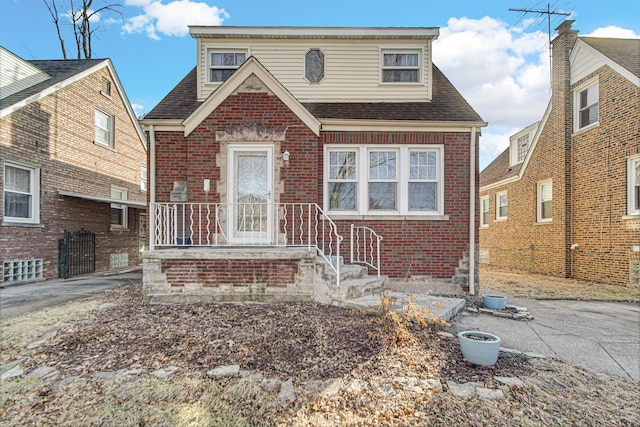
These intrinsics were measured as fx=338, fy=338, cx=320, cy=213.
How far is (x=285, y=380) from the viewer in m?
3.13

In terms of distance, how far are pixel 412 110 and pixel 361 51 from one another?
204 centimetres

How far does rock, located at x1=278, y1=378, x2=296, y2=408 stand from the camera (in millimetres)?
2797

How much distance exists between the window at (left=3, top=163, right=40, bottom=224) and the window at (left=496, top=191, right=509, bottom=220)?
54.0 ft

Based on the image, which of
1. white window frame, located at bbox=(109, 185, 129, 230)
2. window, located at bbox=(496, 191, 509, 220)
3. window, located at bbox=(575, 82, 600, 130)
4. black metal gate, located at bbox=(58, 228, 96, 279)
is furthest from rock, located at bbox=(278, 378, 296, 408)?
window, located at bbox=(496, 191, 509, 220)

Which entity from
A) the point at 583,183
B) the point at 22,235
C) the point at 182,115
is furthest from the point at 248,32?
the point at 583,183

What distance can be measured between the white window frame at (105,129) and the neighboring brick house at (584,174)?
15621 millimetres

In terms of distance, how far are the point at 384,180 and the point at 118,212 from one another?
10.6m

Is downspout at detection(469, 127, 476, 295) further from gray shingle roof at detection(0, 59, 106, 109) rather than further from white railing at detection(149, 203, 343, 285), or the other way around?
gray shingle roof at detection(0, 59, 106, 109)

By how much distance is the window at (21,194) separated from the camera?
8617mm

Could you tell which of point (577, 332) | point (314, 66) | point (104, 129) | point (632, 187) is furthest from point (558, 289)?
point (104, 129)

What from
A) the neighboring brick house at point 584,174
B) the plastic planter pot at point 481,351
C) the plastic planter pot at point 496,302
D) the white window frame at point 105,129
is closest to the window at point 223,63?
the white window frame at point 105,129

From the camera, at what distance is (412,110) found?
775 cm

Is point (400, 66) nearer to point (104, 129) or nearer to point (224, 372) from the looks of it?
point (224, 372)

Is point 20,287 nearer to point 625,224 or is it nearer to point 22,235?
point 22,235
